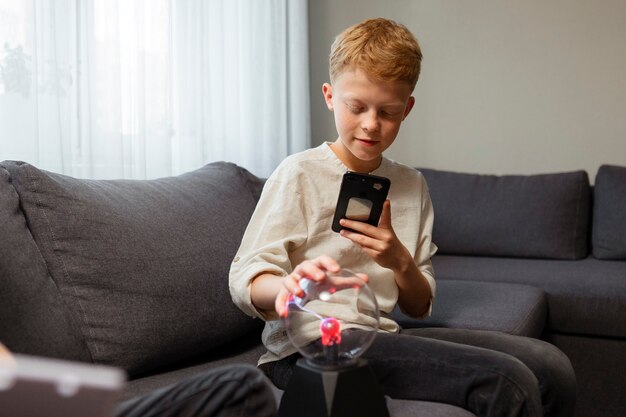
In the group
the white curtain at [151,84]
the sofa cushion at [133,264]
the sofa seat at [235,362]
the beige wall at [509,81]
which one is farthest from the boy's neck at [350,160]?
the beige wall at [509,81]

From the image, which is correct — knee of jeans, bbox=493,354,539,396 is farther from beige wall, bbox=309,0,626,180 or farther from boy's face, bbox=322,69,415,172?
beige wall, bbox=309,0,626,180

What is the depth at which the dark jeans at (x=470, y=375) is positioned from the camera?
123 cm

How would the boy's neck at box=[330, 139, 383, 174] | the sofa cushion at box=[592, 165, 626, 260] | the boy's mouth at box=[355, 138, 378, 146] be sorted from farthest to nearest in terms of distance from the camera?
the sofa cushion at box=[592, 165, 626, 260] < the boy's neck at box=[330, 139, 383, 174] < the boy's mouth at box=[355, 138, 378, 146]

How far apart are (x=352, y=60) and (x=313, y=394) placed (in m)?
0.67

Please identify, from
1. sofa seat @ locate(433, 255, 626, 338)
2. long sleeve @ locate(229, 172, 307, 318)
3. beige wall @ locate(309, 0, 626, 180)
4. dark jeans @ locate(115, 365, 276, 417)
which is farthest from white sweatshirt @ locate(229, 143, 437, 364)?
beige wall @ locate(309, 0, 626, 180)

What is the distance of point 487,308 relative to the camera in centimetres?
206

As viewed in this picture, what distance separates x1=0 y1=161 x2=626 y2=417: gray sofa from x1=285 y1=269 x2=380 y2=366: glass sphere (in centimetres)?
20

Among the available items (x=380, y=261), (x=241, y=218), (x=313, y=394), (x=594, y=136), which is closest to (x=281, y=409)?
(x=313, y=394)

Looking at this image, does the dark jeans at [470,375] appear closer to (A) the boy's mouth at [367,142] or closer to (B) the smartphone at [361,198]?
(B) the smartphone at [361,198]

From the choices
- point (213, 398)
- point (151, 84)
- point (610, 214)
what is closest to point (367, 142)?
point (213, 398)

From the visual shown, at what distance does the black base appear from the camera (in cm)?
103

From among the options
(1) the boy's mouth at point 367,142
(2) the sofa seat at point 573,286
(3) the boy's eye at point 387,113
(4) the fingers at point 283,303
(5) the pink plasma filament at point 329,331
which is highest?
(3) the boy's eye at point 387,113

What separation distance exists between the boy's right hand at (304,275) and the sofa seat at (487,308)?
851mm

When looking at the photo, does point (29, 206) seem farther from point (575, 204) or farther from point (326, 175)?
point (575, 204)
